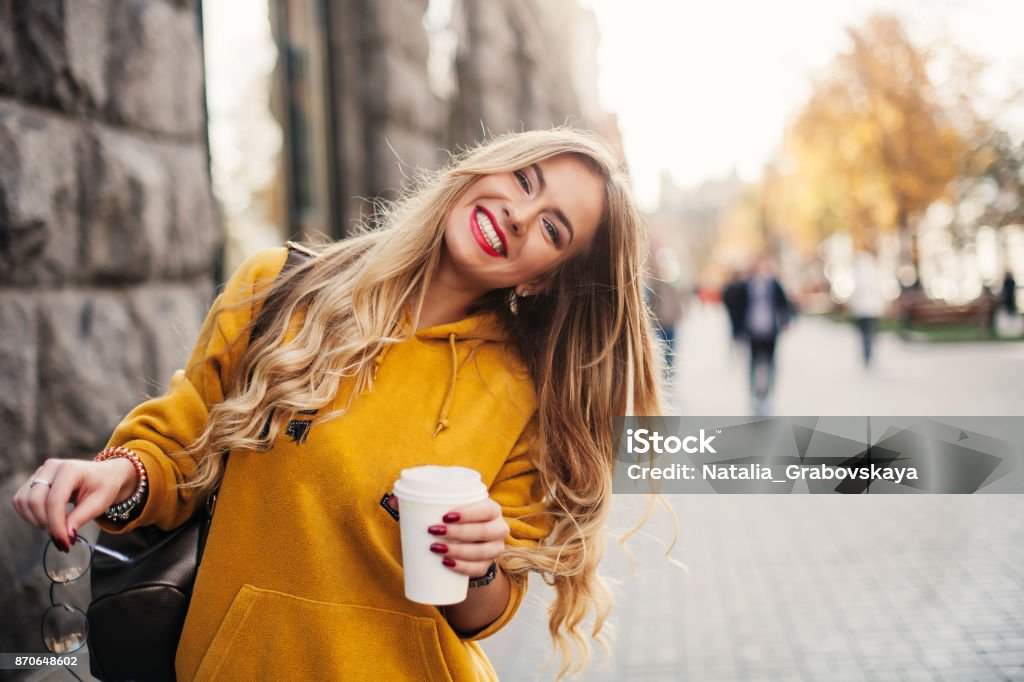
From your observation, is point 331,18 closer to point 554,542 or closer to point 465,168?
point 465,168

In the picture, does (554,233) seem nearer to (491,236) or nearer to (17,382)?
(491,236)

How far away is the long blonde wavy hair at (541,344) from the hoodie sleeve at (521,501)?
0.02 m

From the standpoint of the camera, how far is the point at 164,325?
12.0ft

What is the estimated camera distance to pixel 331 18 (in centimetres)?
730

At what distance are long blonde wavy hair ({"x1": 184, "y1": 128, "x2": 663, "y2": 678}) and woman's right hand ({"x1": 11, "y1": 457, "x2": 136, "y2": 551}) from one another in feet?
0.72

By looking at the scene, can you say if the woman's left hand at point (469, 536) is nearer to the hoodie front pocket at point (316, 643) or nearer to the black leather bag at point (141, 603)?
the hoodie front pocket at point (316, 643)

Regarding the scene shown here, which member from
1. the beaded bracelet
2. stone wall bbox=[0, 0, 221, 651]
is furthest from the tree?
the beaded bracelet

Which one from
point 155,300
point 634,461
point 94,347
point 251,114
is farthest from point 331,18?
point 634,461

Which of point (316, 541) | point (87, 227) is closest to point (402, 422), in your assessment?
point (316, 541)

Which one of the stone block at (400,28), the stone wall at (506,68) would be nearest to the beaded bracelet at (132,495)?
the stone wall at (506,68)

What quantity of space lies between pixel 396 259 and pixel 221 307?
0.43 m

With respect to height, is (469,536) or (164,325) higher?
(164,325)

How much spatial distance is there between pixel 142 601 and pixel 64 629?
36 cm
